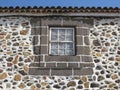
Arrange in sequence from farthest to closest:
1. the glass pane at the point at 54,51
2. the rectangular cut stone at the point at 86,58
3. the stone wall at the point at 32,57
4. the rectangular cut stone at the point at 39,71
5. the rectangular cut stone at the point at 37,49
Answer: the glass pane at the point at 54,51 → the rectangular cut stone at the point at 37,49 → the rectangular cut stone at the point at 86,58 → the rectangular cut stone at the point at 39,71 → the stone wall at the point at 32,57

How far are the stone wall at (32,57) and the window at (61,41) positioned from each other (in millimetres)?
709

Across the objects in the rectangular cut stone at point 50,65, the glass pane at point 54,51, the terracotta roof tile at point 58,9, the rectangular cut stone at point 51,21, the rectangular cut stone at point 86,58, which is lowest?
the rectangular cut stone at point 50,65

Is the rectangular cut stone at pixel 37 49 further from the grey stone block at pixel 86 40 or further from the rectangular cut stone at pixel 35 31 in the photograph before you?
the grey stone block at pixel 86 40

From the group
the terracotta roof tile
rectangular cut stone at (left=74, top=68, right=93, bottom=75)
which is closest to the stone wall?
rectangular cut stone at (left=74, top=68, right=93, bottom=75)

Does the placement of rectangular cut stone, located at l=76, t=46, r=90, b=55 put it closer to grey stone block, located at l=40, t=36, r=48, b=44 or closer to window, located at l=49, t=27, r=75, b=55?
window, located at l=49, t=27, r=75, b=55

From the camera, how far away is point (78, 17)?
43.4 ft

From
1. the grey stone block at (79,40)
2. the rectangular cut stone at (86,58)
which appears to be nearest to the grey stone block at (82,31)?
the grey stone block at (79,40)

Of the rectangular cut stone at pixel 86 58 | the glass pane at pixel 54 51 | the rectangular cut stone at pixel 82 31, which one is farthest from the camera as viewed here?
the rectangular cut stone at pixel 82 31

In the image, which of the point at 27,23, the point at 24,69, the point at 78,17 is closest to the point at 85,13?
the point at 78,17

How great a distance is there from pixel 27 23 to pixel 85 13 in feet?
6.91

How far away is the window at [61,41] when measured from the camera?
511 inches

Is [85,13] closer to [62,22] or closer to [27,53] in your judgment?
[62,22]

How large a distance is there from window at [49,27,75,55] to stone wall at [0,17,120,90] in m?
0.71

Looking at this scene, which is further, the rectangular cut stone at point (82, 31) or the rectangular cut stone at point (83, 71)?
the rectangular cut stone at point (82, 31)
